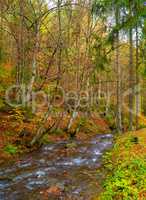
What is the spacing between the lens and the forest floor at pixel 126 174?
805 cm

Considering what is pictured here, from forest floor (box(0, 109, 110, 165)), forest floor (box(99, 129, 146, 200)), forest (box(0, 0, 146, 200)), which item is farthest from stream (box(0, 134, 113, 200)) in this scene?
forest floor (box(0, 109, 110, 165))

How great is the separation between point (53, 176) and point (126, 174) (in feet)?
8.04

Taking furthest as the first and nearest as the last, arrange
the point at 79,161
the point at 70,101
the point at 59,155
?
the point at 70,101 → the point at 59,155 → the point at 79,161

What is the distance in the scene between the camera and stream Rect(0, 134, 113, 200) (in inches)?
335

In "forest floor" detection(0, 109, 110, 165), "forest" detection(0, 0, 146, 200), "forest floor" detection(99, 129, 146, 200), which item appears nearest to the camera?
"forest floor" detection(99, 129, 146, 200)

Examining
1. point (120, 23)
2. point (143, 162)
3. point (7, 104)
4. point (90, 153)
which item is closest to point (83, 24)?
point (120, 23)

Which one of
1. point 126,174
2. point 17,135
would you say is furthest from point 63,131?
point 126,174

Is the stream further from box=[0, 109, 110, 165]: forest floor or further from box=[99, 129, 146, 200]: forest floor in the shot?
box=[0, 109, 110, 165]: forest floor

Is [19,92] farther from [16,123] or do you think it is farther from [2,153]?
[2,153]

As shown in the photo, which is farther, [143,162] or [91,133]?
[91,133]

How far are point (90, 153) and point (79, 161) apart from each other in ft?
6.04

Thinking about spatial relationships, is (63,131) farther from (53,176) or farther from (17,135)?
(53,176)

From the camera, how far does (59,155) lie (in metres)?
13.8

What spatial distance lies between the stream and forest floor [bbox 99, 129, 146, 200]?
40 cm
